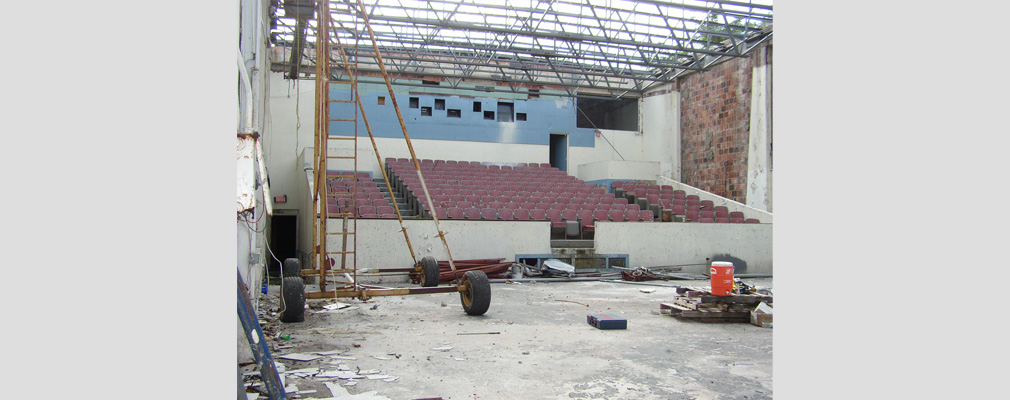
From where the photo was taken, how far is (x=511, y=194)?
1672 cm

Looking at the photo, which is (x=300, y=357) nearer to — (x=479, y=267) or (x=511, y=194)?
(x=479, y=267)

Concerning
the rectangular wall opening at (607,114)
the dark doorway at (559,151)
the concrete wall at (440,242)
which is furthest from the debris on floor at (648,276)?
the rectangular wall opening at (607,114)

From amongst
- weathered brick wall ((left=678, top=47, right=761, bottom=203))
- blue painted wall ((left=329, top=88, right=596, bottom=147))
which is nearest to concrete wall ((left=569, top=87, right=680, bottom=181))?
weathered brick wall ((left=678, top=47, right=761, bottom=203))

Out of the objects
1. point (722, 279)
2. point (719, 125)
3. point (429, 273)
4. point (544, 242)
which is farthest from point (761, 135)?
point (429, 273)

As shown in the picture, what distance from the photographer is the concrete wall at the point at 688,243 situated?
13.8 meters

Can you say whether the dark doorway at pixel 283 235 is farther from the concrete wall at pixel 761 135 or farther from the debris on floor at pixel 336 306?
the concrete wall at pixel 761 135

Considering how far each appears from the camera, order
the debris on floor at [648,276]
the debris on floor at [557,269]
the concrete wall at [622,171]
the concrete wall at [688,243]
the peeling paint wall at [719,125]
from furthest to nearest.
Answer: the concrete wall at [622,171] < the peeling paint wall at [719,125] < the concrete wall at [688,243] < the debris on floor at [557,269] < the debris on floor at [648,276]

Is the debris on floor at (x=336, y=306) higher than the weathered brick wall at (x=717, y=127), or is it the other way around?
the weathered brick wall at (x=717, y=127)

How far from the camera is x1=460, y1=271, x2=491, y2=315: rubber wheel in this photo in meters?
7.16

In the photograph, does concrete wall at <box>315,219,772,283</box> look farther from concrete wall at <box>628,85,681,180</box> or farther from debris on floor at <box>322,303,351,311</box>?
concrete wall at <box>628,85,681,180</box>

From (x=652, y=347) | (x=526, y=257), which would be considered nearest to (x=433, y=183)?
(x=526, y=257)

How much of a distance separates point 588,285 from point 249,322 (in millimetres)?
8592

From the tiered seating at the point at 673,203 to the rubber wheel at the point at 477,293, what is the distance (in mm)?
8890

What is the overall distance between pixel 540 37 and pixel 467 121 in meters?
4.94
